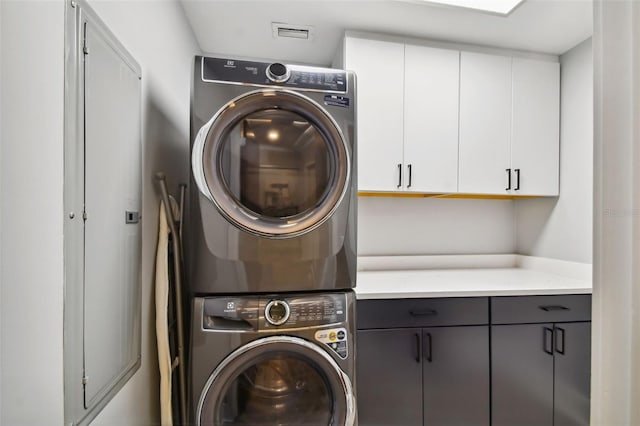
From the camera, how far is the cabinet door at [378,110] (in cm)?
195

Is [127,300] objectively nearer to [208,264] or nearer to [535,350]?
[208,264]

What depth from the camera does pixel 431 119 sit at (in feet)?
6.72

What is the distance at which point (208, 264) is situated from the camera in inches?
48.1

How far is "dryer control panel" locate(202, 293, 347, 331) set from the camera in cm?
121

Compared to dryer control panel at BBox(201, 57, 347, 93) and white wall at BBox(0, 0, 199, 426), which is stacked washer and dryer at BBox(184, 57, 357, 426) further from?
white wall at BBox(0, 0, 199, 426)

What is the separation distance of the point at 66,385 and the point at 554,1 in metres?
2.60

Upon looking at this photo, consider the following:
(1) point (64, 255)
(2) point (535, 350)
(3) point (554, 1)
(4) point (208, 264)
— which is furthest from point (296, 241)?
(3) point (554, 1)

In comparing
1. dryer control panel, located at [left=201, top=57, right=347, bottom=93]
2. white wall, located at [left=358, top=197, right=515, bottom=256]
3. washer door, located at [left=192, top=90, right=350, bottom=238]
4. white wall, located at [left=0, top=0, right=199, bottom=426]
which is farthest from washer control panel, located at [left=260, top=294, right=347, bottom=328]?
white wall, located at [left=358, top=197, right=515, bottom=256]

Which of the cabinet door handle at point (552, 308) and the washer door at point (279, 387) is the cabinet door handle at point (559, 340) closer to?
the cabinet door handle at point (552, 308)
